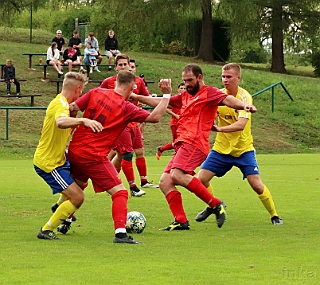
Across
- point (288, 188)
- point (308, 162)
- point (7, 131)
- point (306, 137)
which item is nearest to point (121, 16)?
point (306, 137)

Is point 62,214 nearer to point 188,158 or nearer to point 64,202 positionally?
point 64,202

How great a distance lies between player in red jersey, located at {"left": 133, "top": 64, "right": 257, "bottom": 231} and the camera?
32.5ft

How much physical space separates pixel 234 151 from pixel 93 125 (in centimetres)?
301

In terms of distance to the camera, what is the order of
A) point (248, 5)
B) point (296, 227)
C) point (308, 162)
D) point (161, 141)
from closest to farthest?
point (296, 227) < point (308, 162) < point (161, 141) < point (248, 5)

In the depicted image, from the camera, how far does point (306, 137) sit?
109 feet

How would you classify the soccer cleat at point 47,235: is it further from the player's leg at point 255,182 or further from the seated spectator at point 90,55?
the seated spectator at point 90,55

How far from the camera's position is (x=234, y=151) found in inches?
427

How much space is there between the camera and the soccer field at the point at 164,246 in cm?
693

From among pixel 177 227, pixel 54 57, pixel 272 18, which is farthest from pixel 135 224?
pixel 272 18

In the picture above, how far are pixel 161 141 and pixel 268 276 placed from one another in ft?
73.0

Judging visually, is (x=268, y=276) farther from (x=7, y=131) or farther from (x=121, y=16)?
(x=121, y=16)

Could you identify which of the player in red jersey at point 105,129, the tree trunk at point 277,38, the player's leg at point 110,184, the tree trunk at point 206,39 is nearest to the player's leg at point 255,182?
the player in red jersey at point 105,129

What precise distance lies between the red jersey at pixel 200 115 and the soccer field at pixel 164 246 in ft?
3.80

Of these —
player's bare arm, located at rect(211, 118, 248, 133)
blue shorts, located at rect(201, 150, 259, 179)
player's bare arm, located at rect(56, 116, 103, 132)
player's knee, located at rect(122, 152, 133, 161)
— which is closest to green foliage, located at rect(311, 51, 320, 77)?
player's knee, located at rect(122, 152, 133, 161)
